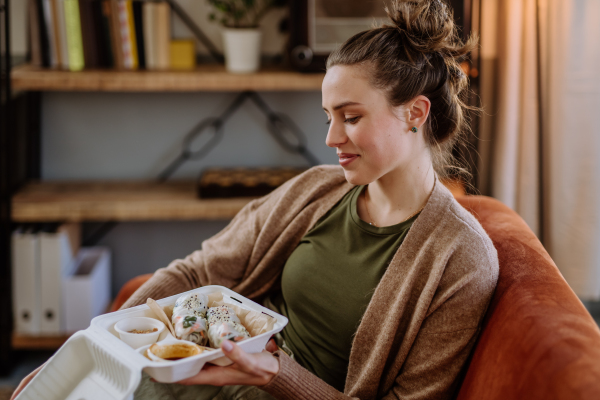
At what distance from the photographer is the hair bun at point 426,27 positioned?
3.53ft

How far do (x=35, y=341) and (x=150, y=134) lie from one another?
0.89 meters

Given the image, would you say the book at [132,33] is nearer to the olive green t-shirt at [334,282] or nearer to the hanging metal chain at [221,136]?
the hanging metal chain at [221,136]

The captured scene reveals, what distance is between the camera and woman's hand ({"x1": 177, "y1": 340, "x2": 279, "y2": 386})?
84cm

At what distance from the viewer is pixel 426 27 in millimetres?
1084

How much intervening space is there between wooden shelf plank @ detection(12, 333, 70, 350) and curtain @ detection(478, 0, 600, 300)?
166 cm

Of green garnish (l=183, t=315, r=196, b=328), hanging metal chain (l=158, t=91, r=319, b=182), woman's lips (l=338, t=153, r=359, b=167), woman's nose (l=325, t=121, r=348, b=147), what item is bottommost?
green garnish (l=183, t=315, r=196, b=328)

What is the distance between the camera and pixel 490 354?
0.91 m

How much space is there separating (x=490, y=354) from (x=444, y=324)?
94 millimetres

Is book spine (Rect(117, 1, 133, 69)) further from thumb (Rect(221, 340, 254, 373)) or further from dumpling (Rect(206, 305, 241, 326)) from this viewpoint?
thumb (Rect(221, 340, 254, 373))

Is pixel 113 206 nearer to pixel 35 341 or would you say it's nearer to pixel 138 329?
pixel 35 341

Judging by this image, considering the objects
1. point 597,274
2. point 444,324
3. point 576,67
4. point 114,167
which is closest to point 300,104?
point 114,167

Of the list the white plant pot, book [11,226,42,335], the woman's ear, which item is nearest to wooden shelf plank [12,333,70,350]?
book [11,226,42,335]

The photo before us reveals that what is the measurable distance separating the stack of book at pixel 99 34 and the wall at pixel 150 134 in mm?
200

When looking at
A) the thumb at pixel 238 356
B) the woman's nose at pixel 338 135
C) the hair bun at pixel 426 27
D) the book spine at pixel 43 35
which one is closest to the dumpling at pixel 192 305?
the thumb at pixel 238 356
